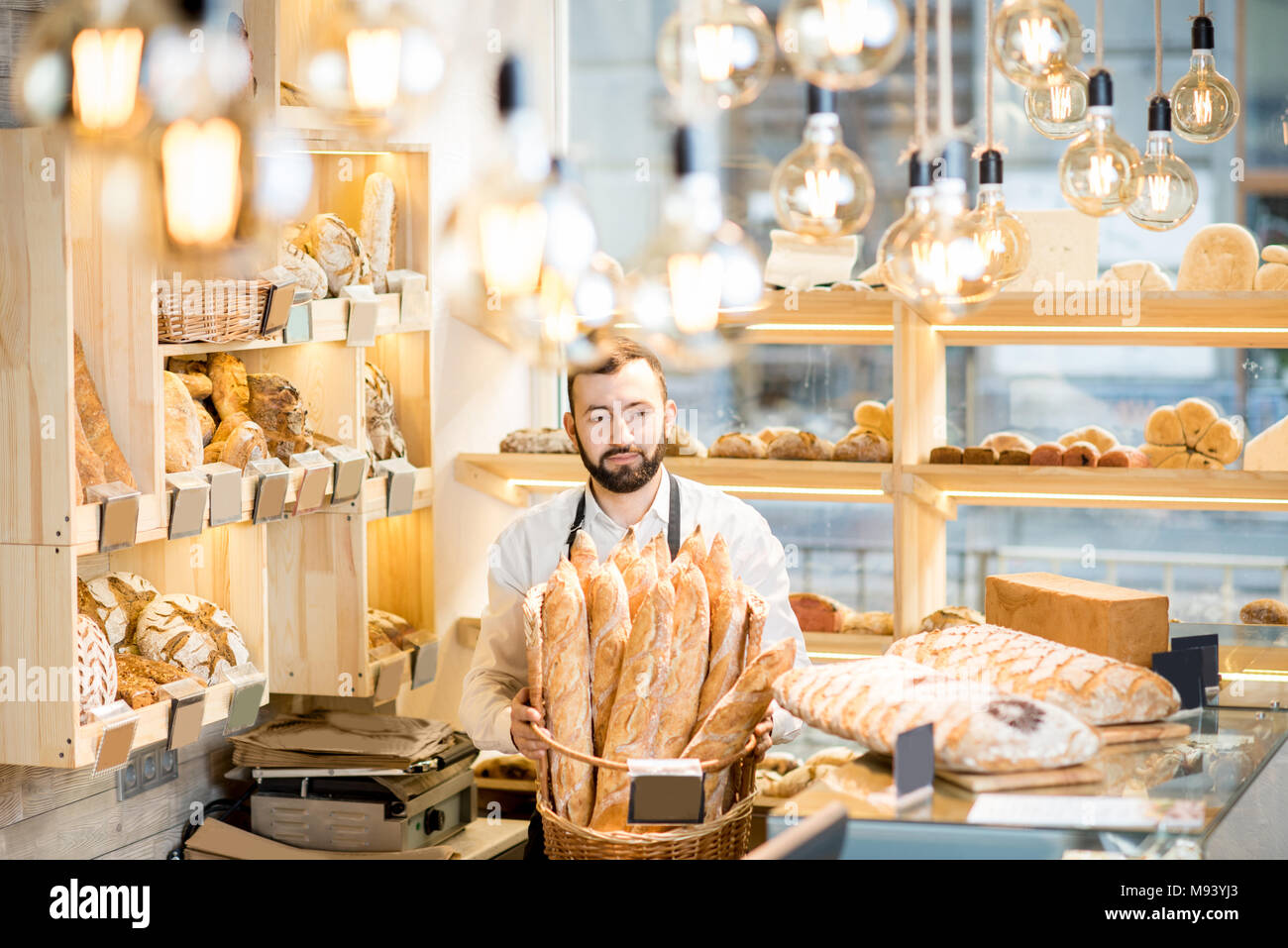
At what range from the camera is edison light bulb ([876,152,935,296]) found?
1354 millimetres

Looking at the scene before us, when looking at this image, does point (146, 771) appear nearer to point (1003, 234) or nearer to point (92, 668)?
point (92, 668)

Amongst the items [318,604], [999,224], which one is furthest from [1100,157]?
[318,604]

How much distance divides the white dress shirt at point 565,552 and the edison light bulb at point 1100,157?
0.85 meters

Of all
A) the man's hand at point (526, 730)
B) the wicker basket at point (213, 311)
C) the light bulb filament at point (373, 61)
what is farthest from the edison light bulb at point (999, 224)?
the wicker basket at point (213, 311)

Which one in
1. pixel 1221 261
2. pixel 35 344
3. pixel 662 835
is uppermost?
pixel 1221 261

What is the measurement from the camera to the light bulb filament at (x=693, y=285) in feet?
3.73

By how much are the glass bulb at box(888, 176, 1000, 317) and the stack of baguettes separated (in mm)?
594

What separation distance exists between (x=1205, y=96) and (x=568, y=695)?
151 centimetres

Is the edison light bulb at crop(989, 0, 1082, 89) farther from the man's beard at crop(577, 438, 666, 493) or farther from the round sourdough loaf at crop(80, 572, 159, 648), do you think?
the round sourdough loaf at crop(80, 572, 159, 648)

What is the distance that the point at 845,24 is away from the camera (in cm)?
117

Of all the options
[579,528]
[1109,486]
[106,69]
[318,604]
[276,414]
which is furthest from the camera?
[1109,486]
